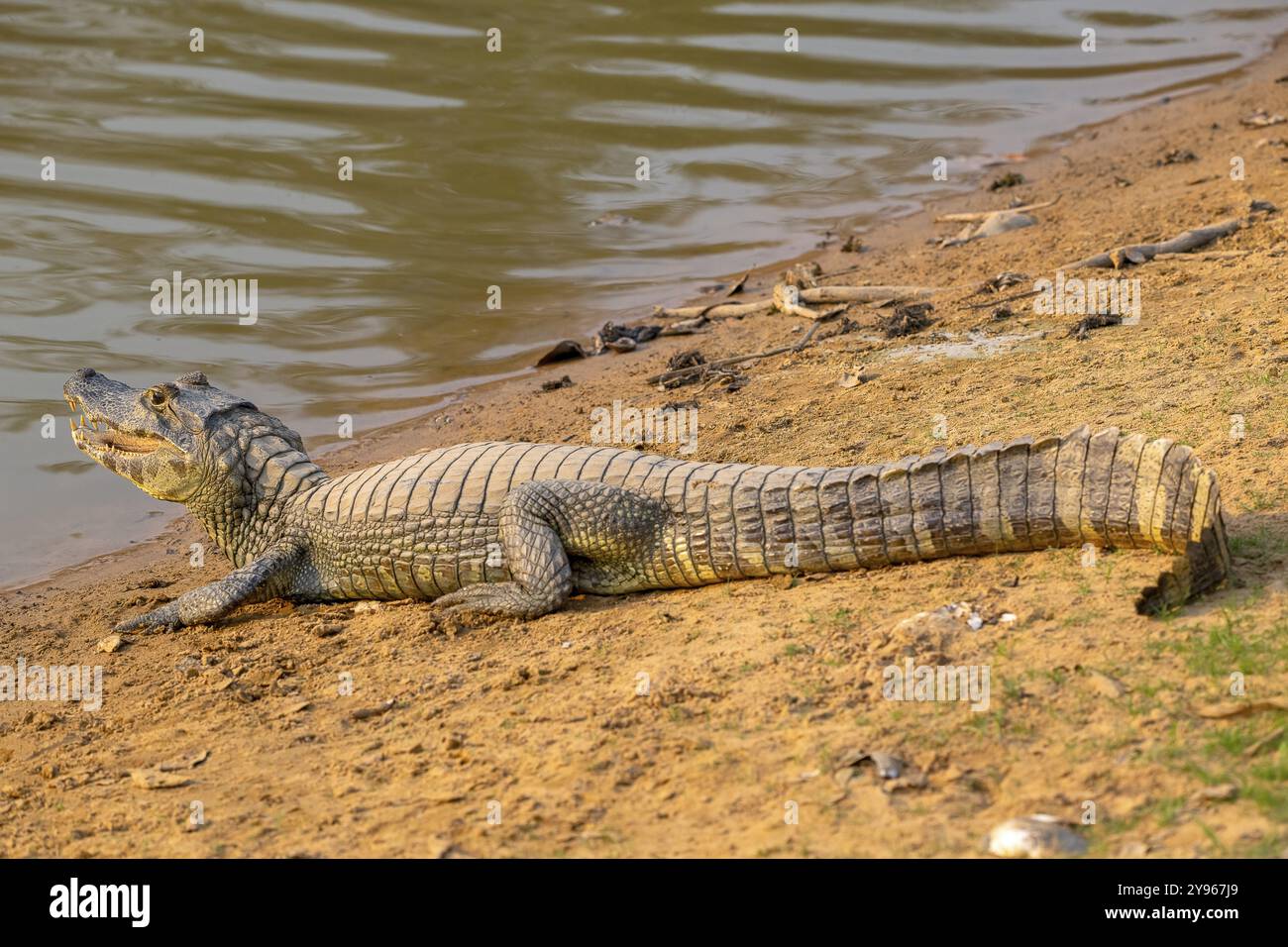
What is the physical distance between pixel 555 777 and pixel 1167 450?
239 cm

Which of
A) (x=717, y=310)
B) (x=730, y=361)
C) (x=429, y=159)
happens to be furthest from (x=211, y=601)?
(x=429, y=159)

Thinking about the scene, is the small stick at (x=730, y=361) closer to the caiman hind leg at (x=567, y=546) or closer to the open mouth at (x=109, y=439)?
the caiman hind leg at (x=567, y=546)

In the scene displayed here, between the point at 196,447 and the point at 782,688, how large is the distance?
153 inches

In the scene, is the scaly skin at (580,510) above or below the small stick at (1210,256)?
below

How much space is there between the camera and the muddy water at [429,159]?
404 inches

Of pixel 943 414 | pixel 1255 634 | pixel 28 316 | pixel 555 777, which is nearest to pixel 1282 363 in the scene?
pixel 943 414

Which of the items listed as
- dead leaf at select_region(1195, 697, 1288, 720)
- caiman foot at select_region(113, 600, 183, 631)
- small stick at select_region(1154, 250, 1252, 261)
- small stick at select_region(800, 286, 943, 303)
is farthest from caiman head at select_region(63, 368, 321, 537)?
small stick at select_region(1154, 250, 1252, 261)

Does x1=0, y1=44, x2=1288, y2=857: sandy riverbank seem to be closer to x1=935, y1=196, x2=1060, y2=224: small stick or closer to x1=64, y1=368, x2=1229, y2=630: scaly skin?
x1=64, y1=368, x2=1229, y2=630: scaly skin

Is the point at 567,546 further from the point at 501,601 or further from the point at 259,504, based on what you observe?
the point at 259,504

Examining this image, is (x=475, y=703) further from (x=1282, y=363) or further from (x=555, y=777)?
(x=1282, y=363)

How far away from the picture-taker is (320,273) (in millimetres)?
11602

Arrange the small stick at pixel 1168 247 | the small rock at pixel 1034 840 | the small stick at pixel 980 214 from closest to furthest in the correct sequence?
the small rock at pixel 1034 840
the small stick at pixel 1168 247
the small stick at pixel 980 214

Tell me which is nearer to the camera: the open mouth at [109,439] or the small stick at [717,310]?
the open mouth at [109,439]

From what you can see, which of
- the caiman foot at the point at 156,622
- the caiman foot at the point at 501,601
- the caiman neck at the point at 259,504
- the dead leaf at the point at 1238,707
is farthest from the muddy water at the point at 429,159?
the dead leaf at the point at 1238,707
